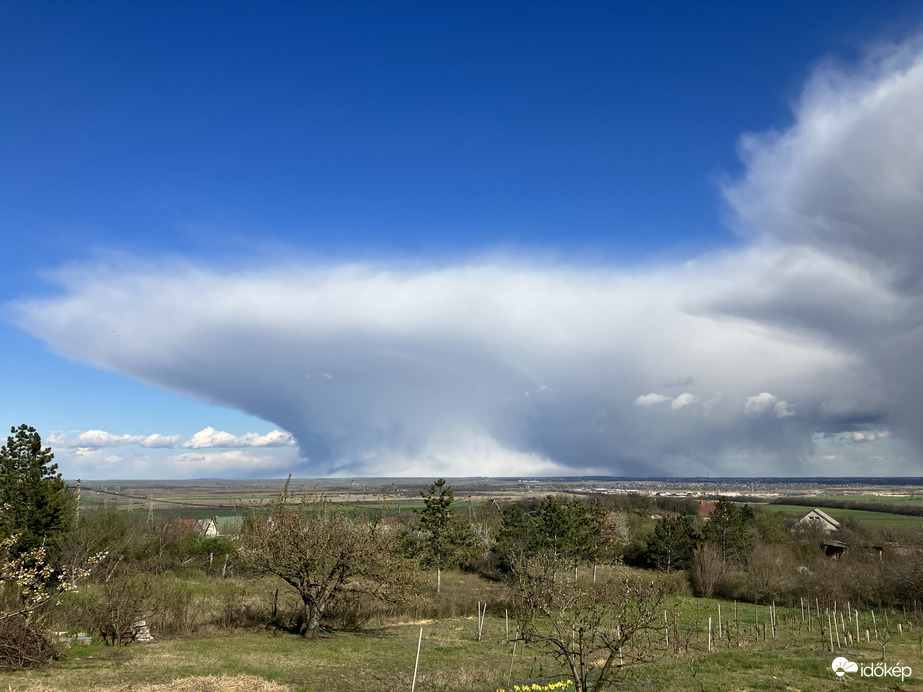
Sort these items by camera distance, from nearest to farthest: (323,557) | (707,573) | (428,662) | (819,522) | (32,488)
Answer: (428,662) → (323,557) → (32,488) → (707,573) → (819,522)

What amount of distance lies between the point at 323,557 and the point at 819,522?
94.3 metres

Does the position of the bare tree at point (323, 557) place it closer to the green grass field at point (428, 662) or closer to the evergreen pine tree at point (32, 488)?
the green grass field at point (428, 662)

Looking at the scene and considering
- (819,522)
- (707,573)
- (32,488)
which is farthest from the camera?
(819,522)

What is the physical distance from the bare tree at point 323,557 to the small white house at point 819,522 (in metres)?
86.3

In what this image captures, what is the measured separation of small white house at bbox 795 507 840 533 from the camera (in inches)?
3629

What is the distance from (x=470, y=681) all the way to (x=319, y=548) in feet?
39.0

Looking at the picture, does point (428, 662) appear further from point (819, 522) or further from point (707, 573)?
point (819, 522)

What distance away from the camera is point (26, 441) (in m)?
42.2

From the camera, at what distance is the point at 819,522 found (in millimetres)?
94000

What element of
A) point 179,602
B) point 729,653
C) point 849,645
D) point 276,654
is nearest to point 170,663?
point 276,654

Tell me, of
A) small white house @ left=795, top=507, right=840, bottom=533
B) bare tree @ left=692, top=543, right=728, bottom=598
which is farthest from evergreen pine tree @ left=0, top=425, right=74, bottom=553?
small white house @ left=795, top=507, right=840, bottom=533

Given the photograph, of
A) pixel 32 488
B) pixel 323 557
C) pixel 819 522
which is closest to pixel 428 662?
pixel 323 557

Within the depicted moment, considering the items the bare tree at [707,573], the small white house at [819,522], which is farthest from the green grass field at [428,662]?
the small white house at [819,522]

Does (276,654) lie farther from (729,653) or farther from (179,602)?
(729,653)
